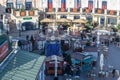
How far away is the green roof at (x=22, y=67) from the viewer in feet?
60.1

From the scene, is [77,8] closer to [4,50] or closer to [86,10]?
[86,10]

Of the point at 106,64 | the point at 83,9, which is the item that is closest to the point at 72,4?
the point at 83,9

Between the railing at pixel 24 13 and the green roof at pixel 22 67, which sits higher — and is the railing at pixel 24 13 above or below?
above

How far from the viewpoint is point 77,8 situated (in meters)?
57.2

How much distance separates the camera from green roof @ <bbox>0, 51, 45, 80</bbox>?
18328mm

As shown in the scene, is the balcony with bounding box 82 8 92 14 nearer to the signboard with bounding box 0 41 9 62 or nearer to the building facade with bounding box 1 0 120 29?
the building facade with bounding box 1 0 120 29

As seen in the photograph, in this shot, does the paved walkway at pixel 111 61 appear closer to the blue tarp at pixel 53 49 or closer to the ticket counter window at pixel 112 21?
the blue tarp at pixel 53 49

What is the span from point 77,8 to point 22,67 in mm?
38296

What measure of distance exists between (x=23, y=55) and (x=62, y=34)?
26.7 meters

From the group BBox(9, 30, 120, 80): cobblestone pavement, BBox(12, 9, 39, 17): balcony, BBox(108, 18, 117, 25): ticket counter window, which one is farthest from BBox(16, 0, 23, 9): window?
BBox(108, 18, 117, 25): ticket counter window

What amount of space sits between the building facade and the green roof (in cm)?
3197

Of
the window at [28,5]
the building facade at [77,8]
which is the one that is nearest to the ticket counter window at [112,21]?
the building facade at [77,8]

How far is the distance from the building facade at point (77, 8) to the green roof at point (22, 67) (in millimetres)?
31970

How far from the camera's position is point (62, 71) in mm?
33688
